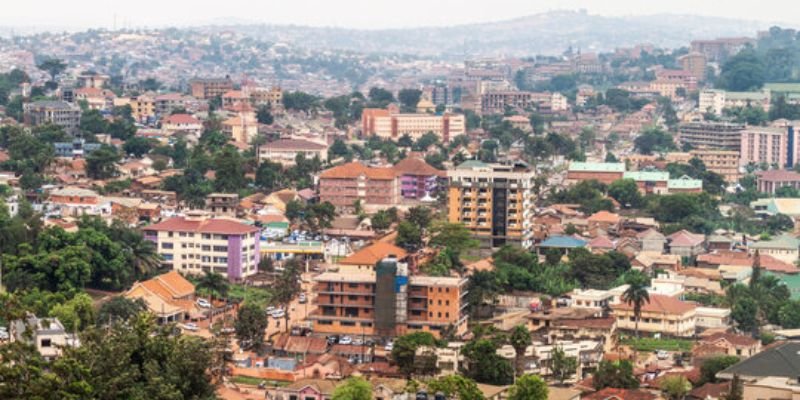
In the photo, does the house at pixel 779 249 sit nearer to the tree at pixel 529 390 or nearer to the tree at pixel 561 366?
the tree at pixel 561 366

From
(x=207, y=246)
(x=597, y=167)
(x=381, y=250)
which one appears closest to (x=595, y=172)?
(x=597, y=167)

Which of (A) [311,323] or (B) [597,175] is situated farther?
(B) [597,175]

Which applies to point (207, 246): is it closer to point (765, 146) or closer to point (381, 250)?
point (381, 250)

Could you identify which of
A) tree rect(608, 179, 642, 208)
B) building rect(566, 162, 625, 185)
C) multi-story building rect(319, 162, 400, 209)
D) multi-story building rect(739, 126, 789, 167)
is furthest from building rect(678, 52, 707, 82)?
multi-story building rect(319, 162, 400, 209)

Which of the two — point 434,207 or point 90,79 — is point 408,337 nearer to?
point 434,207

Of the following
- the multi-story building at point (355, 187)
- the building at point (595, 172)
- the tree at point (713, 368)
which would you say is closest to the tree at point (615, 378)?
the tree at point (713, 368)

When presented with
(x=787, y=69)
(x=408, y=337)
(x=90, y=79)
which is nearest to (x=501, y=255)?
(x=408, y=337)

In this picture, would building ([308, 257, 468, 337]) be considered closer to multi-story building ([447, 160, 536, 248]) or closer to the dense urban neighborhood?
the dense urban neighborhood

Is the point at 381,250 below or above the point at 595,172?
above
